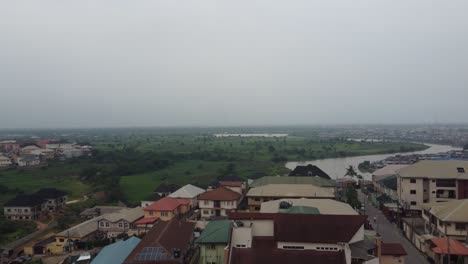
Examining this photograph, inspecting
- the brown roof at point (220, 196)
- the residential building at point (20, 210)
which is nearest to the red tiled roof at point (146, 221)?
the brown roof at point (220, 196)

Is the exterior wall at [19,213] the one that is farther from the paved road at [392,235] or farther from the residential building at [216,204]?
the paved road at [392,235]

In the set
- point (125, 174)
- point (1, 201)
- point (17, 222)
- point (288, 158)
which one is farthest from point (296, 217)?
point (288, 158)

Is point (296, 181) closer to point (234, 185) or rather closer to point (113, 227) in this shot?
point (234, 185)

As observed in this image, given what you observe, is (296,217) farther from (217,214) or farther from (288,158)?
(288,158)

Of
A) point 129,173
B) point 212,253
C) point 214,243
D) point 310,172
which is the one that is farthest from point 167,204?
point 129,173

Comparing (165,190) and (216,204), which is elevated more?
(216,204)

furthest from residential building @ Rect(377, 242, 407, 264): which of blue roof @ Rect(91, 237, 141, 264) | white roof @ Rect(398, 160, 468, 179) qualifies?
white roof @ Rect(398, 160, 468, 179)
